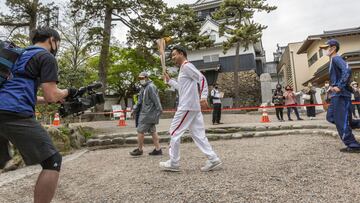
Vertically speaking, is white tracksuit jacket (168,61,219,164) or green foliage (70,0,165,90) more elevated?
green foliage (70,0,165,90)

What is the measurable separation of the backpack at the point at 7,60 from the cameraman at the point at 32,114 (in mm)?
33

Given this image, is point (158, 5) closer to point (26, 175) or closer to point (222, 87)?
point (26, 175)

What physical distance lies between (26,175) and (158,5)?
11902 millimetres

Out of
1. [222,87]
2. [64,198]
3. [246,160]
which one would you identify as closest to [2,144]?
[64,198]

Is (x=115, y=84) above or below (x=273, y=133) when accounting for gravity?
above

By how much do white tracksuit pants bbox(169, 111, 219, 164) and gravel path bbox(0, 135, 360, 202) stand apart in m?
0.30

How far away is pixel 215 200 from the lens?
2.95m

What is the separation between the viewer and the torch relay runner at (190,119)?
430 centimetres

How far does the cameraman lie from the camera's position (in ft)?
7.57

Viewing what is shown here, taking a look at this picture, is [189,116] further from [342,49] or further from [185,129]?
[342,49]

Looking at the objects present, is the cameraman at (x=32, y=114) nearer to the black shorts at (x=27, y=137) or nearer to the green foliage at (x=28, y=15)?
the black shorts at (x=27, y=137)

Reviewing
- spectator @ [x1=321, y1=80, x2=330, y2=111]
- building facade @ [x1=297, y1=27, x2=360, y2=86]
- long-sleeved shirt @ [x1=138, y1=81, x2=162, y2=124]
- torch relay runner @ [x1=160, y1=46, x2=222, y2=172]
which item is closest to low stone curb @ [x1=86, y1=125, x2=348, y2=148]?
spectator @ [x1=321, y1=80, x2=330, y2=111]

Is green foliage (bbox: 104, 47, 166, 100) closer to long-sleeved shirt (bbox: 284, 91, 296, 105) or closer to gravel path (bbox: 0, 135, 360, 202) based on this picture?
long-sleeved shirt (bbox: 284, 91, 296, 105)

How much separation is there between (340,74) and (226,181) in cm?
293
